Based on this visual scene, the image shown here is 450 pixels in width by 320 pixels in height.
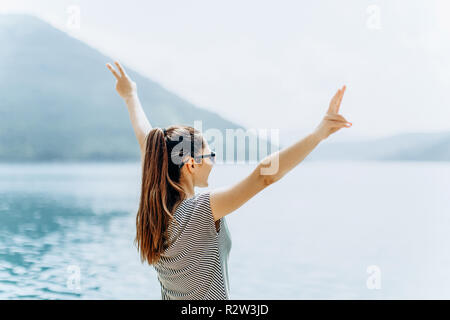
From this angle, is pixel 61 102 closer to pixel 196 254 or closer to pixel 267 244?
pixel 267 244

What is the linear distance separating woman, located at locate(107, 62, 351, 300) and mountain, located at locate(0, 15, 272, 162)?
37112 millimetres

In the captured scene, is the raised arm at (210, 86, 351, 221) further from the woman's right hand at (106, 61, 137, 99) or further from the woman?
the woman's right hand at (106, 61, 137, 99)

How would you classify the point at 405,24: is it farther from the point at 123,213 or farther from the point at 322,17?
the point at 123,213

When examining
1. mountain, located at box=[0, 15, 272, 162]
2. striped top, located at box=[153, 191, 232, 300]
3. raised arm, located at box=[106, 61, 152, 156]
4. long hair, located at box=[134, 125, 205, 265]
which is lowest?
striped top, located at box=[153, 191, 232, 300]

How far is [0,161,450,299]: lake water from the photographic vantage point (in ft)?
32.4

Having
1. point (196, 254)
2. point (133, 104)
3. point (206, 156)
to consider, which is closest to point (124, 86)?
point (133, 104)

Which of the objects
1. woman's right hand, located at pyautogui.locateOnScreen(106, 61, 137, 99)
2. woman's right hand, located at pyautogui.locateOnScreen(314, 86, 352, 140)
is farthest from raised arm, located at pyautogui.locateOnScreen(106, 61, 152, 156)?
woman's right hand, located at pyautogui.locateOnScreen(314, 86, 352, 140)

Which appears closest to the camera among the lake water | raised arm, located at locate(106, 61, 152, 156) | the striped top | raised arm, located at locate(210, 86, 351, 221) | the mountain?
raised arm, located at locate(210, 86, 351, 221)

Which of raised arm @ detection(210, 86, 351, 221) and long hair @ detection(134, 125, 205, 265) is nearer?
raised arm @ detection(210, 86, 351, 221)

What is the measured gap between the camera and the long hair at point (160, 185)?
0.93 meters

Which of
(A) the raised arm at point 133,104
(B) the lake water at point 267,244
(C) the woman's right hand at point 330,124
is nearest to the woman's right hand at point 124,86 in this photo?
(A) the raised arm at point 133,104

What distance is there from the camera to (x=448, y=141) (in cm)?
3612

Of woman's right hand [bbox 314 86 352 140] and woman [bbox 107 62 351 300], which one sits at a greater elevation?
woman's right hand [bbox 314 86 352 140]
